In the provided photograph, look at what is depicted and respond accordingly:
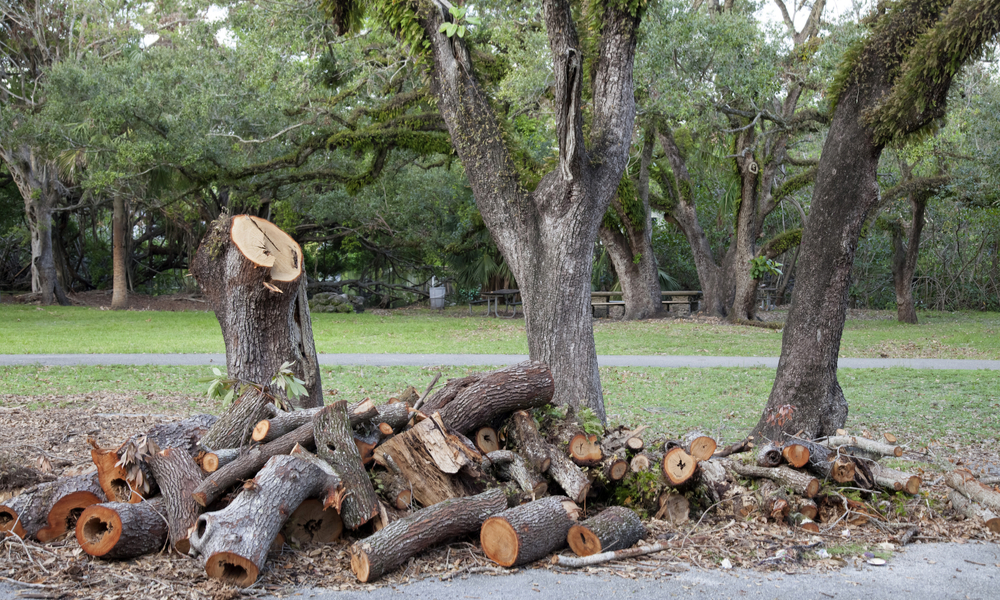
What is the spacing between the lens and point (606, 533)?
4102 mm

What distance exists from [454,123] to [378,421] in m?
3.37

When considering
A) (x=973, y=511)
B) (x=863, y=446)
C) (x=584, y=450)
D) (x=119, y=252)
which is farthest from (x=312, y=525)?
(x=119, y=252)

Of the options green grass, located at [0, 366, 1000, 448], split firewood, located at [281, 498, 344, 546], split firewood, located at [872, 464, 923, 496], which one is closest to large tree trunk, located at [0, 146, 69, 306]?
green grass, located at [0, 366, 1000, 448]

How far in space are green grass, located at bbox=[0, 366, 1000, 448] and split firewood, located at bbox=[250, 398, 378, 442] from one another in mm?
3527

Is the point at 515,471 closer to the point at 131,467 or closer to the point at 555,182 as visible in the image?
the point at 131,467

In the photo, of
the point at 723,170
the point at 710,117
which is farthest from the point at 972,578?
the point at 723,170

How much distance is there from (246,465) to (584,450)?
2.08 meters

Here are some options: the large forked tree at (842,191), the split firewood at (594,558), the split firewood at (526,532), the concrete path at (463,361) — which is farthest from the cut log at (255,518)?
the concrete path at (463,361)

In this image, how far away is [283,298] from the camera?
5.46m

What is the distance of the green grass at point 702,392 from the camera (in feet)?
25.8

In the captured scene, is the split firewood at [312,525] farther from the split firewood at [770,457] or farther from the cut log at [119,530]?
the split firewood at [770,457]

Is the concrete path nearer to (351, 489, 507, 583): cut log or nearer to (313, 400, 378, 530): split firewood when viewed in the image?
(313, 400, 378, 530): split firewood

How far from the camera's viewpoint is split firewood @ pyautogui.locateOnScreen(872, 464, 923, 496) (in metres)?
4.77

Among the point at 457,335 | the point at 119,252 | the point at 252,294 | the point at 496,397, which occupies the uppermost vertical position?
the point at 119,252
